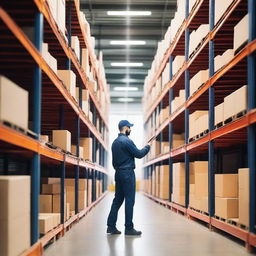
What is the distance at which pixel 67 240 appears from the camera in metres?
6.60

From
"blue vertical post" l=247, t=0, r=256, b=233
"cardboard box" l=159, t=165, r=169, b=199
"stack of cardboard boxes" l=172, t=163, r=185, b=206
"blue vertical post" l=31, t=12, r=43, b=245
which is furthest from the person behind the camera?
"cardboard box" l=159, t=165, r=169, b=199

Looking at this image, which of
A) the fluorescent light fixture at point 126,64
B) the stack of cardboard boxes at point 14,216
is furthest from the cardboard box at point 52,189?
the fluorescent light fixture at point 126,64

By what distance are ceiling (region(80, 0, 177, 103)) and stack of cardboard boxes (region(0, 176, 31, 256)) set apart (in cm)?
1229

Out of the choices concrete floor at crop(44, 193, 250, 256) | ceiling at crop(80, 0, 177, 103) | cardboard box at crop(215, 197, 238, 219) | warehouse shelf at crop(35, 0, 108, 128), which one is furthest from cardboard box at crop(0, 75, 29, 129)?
ceiling at crop(80, 0, 177, 103)

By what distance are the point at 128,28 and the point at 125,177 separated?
40.5 feet

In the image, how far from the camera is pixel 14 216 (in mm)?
4246

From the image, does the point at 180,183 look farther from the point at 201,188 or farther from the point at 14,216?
the point at 14,216

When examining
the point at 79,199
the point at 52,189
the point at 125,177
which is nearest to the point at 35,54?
the point at 125,177

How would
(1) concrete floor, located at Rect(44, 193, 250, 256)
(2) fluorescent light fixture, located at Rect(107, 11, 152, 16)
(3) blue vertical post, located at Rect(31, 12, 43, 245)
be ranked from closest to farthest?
1. (3) blue vertical post, located at Rect(31, 12, 43, 245)
2. (1) concrete floor, located at Rect(44, 193, 250, 256)
3. (2) fluorescent light fixture, located at Rect(107, 11, 152, 16)

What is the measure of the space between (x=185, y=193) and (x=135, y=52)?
41.9 feet

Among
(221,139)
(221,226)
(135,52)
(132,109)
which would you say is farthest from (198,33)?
(132,109)

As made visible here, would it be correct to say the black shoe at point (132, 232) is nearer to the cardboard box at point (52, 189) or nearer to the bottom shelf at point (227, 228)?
the bottom shelf at point (227, 228)

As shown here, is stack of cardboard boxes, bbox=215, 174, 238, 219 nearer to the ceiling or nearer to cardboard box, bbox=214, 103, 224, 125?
cardboard box, bbox=214, 103, 224, 125

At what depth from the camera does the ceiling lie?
1631cm
